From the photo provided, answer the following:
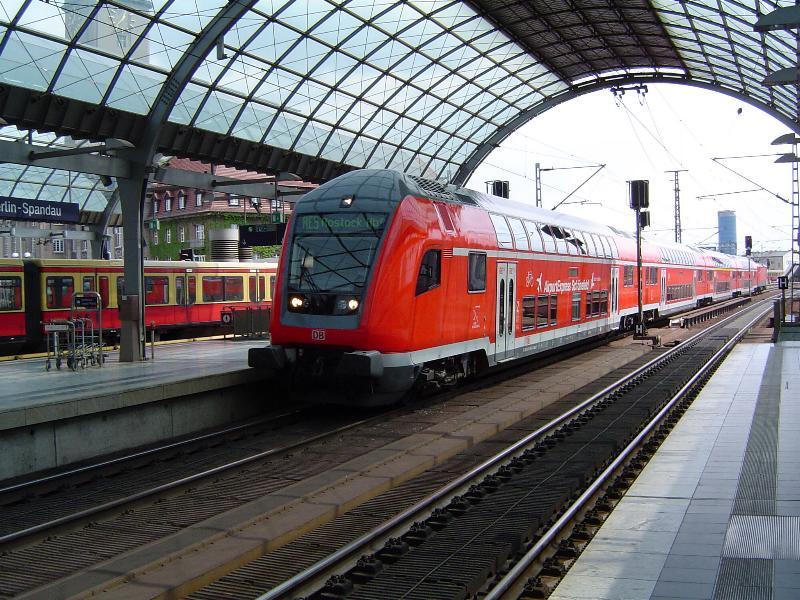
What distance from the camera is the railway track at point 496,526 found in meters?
6.26

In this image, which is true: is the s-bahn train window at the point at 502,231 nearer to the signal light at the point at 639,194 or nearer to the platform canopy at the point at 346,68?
the platform canopy at the point at 346,68

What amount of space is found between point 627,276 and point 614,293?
8.07 ft

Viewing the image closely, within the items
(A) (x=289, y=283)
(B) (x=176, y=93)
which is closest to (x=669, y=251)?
(B) (x=176, y=93)

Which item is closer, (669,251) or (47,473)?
(47,473)

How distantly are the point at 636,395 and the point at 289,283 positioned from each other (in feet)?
24.1

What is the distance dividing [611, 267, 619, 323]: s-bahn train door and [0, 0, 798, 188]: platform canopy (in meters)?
8.91

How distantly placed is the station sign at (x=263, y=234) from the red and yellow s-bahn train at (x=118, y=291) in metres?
3.77

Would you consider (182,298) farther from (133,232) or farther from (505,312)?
(505,312)

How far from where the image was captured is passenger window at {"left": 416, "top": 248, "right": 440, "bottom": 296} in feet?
43.6

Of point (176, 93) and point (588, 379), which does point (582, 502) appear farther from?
point (176, 93)

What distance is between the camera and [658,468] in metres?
10.1

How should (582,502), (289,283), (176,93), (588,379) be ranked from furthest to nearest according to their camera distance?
(176,93) → (588,379) → (289,283) → (582,502)

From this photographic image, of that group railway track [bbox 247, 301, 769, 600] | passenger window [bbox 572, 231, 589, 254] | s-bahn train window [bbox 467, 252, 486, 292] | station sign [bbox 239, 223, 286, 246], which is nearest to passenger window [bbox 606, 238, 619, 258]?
passenger window [bbox 572, 231, 589, 254]

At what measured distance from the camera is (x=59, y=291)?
24750 millimetres
